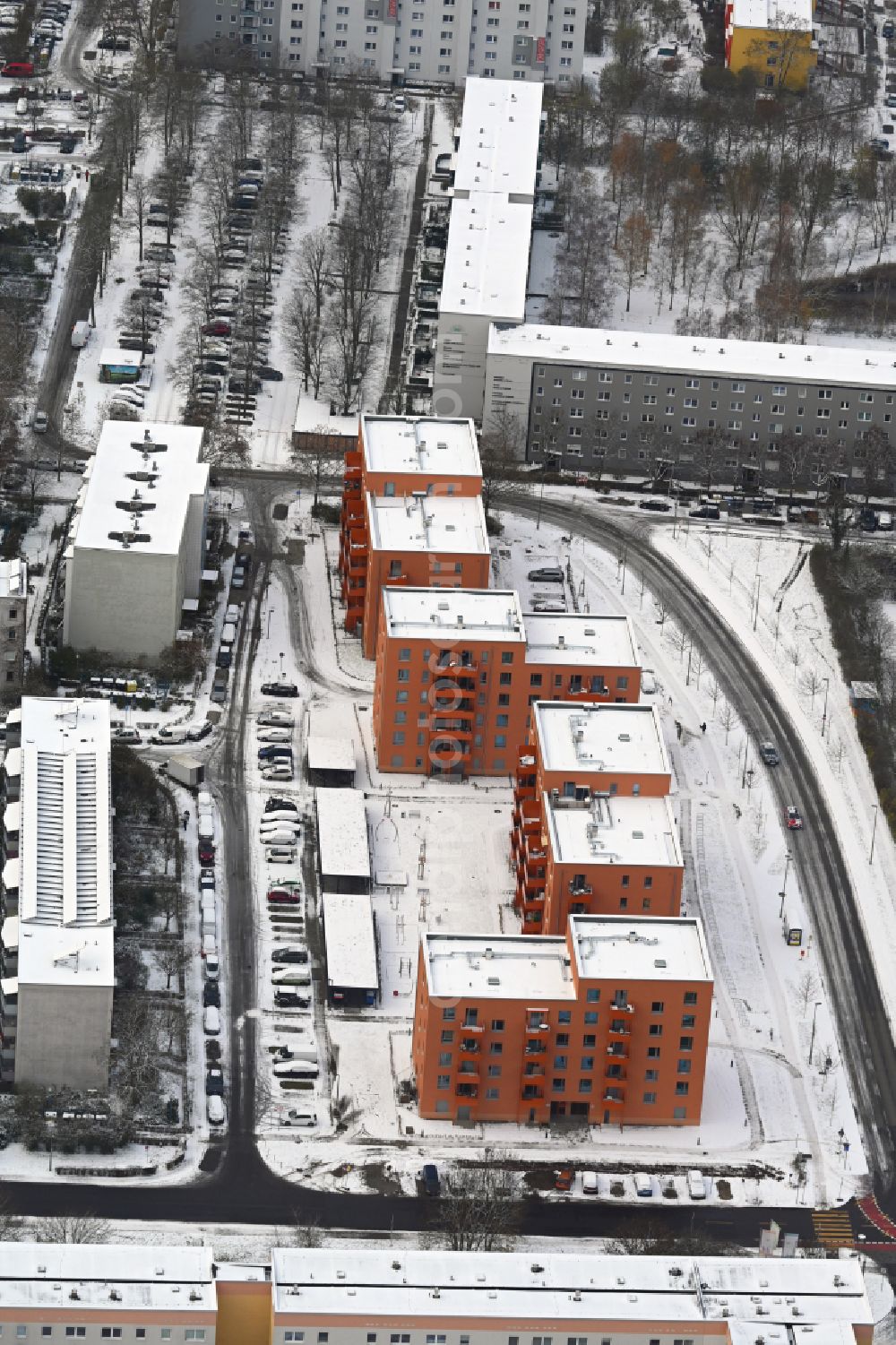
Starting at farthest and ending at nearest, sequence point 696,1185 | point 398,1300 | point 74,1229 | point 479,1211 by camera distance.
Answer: point 696,1185
point 479,1211
point 74,1229
point 398,1300

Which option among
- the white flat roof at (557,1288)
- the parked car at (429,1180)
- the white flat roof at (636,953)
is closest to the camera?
the white flat roof at (557,1288)

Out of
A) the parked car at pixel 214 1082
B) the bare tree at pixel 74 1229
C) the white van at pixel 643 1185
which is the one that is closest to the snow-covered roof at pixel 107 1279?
the bare tree at pixel 74 1229

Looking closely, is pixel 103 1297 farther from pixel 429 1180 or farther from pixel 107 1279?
pixel 429 1180

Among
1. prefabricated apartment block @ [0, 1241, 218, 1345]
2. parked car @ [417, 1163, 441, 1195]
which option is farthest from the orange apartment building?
prefabricated apartment block @ [0, 1241, 218, 1345]

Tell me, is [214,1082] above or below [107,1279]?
below

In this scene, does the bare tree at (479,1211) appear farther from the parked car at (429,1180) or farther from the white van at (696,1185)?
the white van at (696,1185)

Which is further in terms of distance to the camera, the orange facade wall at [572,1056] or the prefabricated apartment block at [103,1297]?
the orange facade wall at [572,1056]

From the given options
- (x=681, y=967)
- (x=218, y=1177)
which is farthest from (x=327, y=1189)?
(x=681, y=967)

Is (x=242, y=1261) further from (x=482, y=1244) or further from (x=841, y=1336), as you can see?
(x=841, y=1336)

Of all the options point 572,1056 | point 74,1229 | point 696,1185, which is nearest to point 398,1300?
point 74,1229
